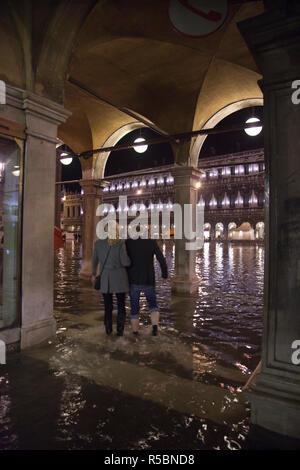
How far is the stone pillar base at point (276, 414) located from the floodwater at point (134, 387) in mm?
133

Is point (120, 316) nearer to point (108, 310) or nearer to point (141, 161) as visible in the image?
point (108, 310)

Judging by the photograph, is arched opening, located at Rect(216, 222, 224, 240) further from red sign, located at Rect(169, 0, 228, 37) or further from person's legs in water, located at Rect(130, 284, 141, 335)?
person's legs in water, located at Rect(130, 284, 141, 335)

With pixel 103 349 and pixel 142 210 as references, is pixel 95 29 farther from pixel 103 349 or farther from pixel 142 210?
pixel 142 210

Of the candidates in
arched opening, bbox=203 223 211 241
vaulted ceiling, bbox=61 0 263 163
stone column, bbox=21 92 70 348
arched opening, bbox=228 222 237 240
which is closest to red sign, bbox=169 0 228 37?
vaulted ceiling, bbox=61 0 263 163

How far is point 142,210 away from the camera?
2315 inches

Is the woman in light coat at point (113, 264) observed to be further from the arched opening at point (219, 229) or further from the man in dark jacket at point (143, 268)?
the arched opening at point (219, 229)

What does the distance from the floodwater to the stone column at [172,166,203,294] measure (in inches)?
117

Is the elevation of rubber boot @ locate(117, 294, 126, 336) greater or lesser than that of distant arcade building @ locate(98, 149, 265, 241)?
lesser

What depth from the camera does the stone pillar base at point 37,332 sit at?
4.33m

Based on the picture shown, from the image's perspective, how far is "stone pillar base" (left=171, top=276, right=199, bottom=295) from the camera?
28.7 feet

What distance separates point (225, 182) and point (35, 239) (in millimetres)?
50004

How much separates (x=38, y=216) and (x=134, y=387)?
2682 millimetres

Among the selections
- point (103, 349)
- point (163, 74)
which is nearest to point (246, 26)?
point (103, 349)

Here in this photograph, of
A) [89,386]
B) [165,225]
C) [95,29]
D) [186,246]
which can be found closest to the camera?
[89,386]
